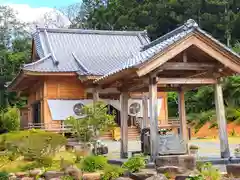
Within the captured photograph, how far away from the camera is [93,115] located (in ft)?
39.2

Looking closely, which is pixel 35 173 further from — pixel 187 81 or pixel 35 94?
pixel 35 94

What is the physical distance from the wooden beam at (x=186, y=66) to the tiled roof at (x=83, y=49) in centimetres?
847

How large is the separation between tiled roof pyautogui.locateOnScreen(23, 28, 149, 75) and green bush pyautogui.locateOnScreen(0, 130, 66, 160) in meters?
8.46

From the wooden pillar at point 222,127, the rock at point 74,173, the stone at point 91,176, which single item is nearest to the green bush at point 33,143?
the rock at point 74,173

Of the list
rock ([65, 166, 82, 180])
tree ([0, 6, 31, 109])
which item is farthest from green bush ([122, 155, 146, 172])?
tree ([0, 6, 31, 109])

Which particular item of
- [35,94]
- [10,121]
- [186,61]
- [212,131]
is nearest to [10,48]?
[35,94]

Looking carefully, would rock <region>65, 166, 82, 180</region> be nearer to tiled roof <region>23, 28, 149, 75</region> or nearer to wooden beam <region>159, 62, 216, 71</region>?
wooden beam <region>159, 62, 216, 71</region>

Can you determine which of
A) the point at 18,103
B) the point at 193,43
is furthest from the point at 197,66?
the point at 18,103

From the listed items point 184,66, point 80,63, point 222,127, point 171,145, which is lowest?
point 171,145

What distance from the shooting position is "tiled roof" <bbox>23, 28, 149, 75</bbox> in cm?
1987

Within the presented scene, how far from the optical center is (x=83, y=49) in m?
22.9

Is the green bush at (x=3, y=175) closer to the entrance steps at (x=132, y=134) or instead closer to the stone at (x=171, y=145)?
the stone at (x=171, y=145)

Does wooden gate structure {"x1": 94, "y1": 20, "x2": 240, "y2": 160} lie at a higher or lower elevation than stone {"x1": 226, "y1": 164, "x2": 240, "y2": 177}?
higher

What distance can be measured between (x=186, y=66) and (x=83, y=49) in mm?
13111
